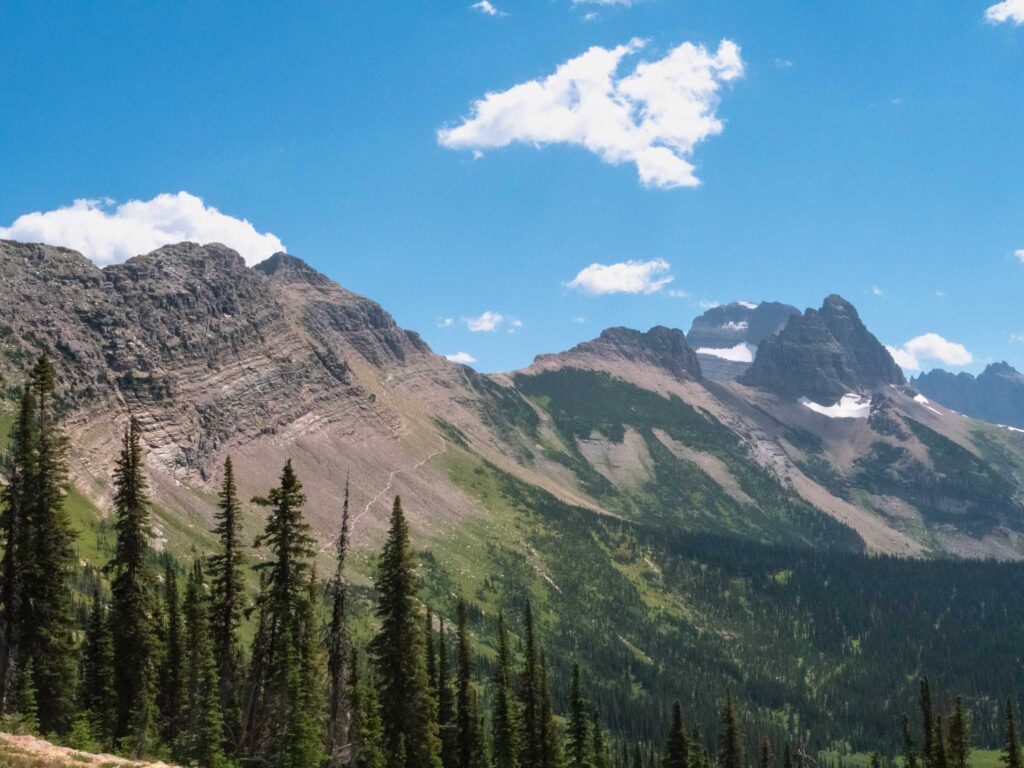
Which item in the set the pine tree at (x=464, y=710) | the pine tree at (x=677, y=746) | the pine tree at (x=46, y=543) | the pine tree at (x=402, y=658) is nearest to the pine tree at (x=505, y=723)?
the pine tree at (x=464, y=710)

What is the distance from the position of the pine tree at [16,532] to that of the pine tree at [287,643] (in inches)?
441

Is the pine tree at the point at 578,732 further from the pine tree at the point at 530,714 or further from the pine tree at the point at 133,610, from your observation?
the pine tree at the point at 133,610

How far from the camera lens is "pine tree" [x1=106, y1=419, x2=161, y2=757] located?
42.8m

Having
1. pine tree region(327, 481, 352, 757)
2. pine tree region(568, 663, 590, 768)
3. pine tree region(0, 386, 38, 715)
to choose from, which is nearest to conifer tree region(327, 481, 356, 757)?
pine tree region(327, 481, 352, 757)

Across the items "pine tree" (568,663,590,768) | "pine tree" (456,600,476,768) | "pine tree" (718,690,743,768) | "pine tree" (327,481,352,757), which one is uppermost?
"pine tree" (327,481,352,757)

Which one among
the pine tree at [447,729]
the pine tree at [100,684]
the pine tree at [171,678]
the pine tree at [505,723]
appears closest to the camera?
the pine tree at [100,684]

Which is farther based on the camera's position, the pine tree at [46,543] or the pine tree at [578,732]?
the pine tree at [578,732]

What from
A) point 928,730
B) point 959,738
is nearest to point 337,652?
point 928,730

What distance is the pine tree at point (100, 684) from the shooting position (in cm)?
4806

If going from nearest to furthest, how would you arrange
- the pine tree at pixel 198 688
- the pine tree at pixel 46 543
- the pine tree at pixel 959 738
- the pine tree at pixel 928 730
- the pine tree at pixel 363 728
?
the pine tree at pixel 46 543 < the pine tree at pixel 363 728 < the pine tree at pixel 198 688 < the pine tree at pixel 928 730 < the pine tree at pixel 959 738

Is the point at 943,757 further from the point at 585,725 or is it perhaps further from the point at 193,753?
the point at 193,753

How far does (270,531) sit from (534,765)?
33524 mm

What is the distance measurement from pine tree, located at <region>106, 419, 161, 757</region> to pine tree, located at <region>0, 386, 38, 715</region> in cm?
407

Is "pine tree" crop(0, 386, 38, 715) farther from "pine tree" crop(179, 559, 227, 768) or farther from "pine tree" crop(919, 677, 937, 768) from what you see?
"pine tree" crop(919, 677, 937, 768)
